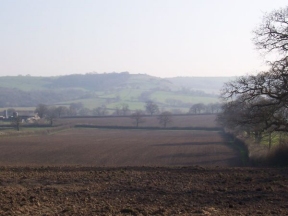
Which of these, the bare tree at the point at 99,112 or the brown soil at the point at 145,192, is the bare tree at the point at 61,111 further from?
the brown soil at the point at 145,192

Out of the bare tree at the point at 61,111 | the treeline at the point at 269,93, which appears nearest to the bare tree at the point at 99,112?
the bare tree at the point at 61,111

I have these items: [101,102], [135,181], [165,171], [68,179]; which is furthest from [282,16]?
[101,102]

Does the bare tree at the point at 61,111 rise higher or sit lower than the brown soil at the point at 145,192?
higher

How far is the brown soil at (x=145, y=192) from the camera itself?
1220 cm

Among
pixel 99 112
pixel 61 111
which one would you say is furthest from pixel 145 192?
pixel 99 112

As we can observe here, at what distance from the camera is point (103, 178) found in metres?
18.9

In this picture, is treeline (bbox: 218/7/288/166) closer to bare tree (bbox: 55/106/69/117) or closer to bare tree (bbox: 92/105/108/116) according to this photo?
bare tree (bbox: 55/106/69/117)

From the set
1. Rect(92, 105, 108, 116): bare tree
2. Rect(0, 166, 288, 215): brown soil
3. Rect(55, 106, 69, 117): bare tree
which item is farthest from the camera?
Rect(92, 105, 108, 116): bare tree

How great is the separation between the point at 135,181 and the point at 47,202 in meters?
5.33

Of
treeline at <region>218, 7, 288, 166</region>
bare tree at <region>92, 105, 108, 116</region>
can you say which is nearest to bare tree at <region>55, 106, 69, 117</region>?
bare tree at <region>92, 105, 108, 116</region>

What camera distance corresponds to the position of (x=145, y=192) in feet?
50.2

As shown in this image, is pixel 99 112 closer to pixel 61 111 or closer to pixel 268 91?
pixel 61 111

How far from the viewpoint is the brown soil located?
12.2 m

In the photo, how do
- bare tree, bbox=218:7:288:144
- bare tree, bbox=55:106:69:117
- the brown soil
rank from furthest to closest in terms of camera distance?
bare tree, bbox=55:106:69:117 → bare tree, bbox=218:7:288:144 → the brown soil
